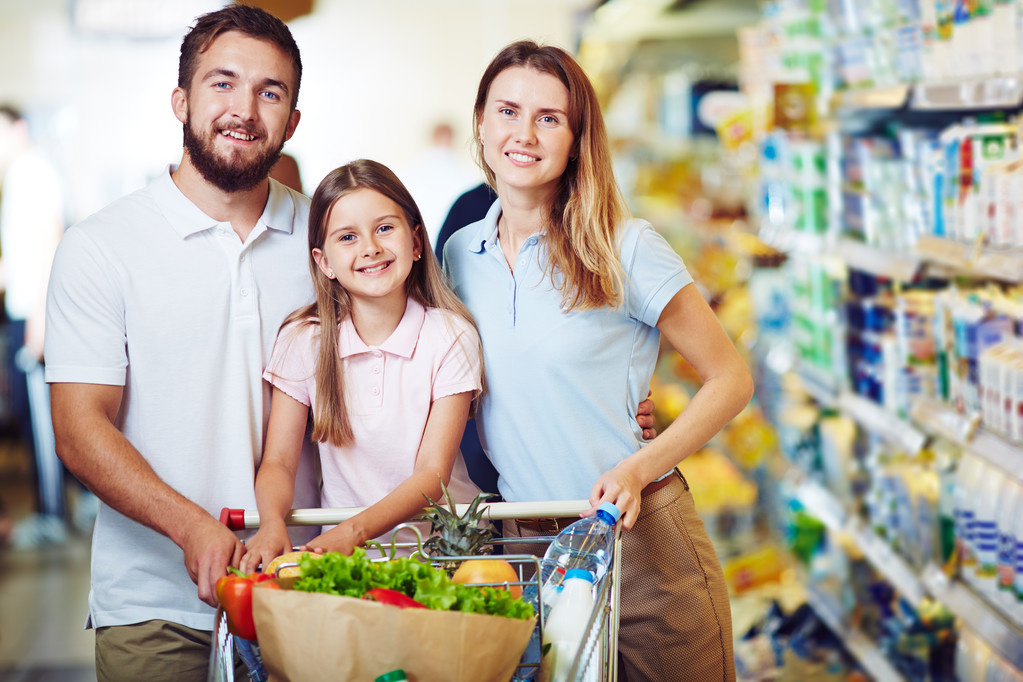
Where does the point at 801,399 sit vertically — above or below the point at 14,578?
above

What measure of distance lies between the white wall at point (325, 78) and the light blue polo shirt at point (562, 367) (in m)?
4.51

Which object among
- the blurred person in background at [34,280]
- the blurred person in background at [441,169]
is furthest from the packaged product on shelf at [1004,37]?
the blurred person in background at [34,280]

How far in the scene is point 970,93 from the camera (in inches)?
99.3

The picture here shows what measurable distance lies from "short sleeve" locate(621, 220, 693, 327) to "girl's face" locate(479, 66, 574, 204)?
210 millimetres

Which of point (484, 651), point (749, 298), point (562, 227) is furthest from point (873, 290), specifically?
point (484, 651)

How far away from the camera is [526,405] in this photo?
1983 mm

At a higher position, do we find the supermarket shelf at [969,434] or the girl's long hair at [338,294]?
the girl's long hair at [338,294]

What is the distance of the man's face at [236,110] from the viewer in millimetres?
1874

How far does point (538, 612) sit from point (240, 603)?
17.0 inches

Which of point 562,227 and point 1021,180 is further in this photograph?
point 1021,180

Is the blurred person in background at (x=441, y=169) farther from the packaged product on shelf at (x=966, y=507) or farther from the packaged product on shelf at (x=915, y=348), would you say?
the packaged product on shelf at (x=966, y=507)

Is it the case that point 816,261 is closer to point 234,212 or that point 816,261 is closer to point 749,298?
point 749,298

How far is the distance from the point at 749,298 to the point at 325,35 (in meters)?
3.25

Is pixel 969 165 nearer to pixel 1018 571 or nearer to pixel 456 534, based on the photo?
pixel 1018 571
